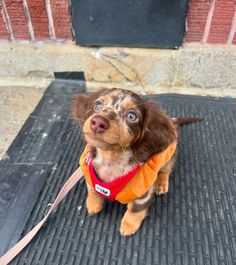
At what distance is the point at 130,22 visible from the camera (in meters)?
2.30

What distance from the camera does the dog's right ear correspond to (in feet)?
4.71

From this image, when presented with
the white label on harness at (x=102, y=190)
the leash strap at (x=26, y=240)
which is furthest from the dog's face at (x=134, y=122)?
the leash strap at (x=26, y=240)

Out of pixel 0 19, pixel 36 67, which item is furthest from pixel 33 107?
pixel 0 19

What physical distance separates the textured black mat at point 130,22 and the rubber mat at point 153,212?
27.1 inches

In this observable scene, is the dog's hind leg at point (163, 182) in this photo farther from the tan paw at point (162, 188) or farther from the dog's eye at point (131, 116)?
the dog's eye at point (131, 116)

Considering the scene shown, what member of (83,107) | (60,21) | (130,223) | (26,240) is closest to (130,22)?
(60,21)

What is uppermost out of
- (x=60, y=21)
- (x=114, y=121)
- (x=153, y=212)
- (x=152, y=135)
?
(x=114, y=121)

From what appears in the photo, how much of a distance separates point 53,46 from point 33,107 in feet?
1.65

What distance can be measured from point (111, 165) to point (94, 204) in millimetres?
284

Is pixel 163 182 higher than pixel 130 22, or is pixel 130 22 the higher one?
pixel 130 22

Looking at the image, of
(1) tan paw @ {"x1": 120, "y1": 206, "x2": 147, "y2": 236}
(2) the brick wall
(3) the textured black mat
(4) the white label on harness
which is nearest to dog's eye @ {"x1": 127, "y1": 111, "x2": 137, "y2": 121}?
(4) the white label on harness

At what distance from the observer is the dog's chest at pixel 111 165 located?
1.39 m

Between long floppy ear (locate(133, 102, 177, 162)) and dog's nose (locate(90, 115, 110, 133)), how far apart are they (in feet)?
0.76

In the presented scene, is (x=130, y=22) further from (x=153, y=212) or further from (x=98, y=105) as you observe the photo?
(x=153, y=212)
